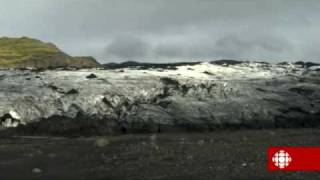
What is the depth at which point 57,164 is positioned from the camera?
86.7 feet

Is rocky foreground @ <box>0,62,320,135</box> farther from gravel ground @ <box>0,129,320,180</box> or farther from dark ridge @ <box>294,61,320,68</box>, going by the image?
dark ridge @ <box>294,61,320,68</box>

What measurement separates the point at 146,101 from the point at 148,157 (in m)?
18.2

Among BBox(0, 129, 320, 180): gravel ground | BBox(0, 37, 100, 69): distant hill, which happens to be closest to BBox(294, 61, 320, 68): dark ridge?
BBox(0, 129, 320, 180): gravel ground

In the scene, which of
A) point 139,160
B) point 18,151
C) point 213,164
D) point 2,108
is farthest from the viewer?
point 2,108

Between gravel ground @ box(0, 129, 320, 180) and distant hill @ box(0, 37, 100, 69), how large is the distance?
68.7 m

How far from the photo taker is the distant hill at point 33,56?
368ft

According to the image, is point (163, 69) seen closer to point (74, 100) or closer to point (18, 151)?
point (74, 100)

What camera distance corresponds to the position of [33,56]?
405ft

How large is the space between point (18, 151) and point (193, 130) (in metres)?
14.8

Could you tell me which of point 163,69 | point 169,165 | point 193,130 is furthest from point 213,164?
point 163,69

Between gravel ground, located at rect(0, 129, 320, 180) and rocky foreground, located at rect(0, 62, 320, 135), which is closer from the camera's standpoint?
gravel ground, located at rect(0, 129, 320, 180)

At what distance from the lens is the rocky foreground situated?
4269 cm

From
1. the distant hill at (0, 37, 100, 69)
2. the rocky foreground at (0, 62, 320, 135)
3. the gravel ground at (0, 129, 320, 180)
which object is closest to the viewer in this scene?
the gravel ground at (0, 129, 320, 180)

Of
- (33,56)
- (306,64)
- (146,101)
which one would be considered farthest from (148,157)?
(33,56)
